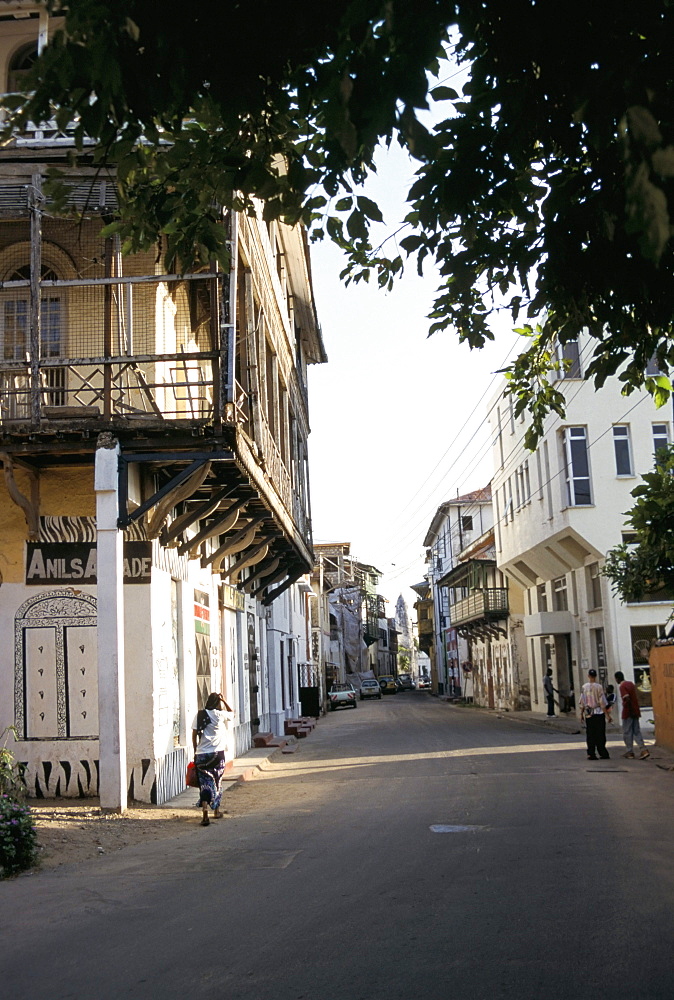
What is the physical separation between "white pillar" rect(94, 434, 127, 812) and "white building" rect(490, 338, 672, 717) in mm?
20381

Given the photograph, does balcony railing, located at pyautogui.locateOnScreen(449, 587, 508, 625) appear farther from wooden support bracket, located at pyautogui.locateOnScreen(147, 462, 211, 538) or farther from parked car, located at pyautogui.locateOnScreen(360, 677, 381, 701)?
wooden support bracket, located at pyautogui.locateOnScreen(147, 462, 211, 538)

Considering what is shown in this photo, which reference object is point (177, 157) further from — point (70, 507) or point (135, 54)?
point (70, 507)

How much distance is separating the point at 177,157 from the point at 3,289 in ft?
32.8

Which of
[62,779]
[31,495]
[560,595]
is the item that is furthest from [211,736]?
[560,595]

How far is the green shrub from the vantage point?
9578mm

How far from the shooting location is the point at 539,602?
44750 mm

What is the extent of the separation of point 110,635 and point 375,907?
6595mm

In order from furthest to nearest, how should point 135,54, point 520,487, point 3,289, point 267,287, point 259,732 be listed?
1. point 520,487
2. point 259,732
3. point 267,287
4. point 3,289
5. point 135,54

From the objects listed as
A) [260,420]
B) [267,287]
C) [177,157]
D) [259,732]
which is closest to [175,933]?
[177,157]

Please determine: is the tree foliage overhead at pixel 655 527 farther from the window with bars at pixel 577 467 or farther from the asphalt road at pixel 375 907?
the window with bars at pixel 577 467

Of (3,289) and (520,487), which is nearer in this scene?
(3,289)

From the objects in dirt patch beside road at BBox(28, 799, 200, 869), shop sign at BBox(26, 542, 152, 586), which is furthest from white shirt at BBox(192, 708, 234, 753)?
shop sign at BBox(26, 542, 152, 586)

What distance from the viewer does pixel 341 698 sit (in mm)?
64250

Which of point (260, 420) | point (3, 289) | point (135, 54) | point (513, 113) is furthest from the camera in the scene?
point (260, 420)
